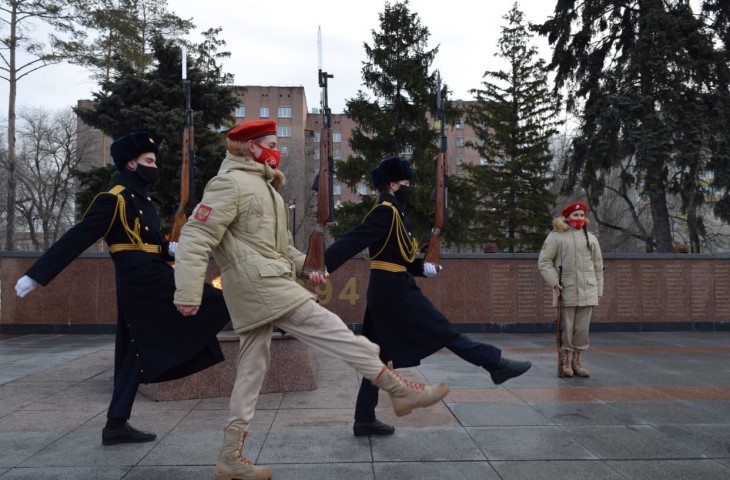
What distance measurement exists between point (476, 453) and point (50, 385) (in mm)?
4676

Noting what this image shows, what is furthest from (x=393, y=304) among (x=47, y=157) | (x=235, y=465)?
(x=47, y=157)

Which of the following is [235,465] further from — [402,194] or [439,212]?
[439,212]

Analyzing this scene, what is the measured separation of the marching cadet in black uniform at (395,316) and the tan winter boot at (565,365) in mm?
2856

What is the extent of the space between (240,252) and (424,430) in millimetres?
2056

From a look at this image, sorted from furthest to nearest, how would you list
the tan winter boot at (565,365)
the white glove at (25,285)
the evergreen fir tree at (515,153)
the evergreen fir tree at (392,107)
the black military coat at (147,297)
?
the evergreen fir tree at (515,153), the evergreen fir tree at (392,107), the tan winter boot at (565,365), the black military coat at (147,297), the white glove at (25,285)

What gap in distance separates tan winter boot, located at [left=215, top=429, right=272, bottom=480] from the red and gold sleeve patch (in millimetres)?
1188

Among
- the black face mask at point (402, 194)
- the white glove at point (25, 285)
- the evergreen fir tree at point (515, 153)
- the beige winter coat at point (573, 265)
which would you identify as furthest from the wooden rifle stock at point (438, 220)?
the evergreen fir tree at point (515, 153)

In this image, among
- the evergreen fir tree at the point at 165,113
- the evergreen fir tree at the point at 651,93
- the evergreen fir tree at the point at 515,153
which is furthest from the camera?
the evergreen fir tree at the point at 515,153

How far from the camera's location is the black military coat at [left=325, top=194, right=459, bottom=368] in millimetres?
4047

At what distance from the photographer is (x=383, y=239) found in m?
4.16

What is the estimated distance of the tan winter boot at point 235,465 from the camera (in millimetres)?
3188

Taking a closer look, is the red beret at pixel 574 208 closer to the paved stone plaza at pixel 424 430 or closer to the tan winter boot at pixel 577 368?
the tan winter boot at pixel 577 368

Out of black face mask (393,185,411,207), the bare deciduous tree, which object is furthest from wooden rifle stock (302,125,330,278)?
the bare deciduous tree

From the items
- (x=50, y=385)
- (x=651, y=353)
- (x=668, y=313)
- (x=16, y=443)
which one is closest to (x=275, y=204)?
(x=16, y=443)
